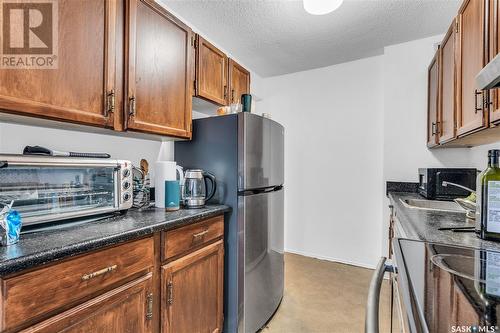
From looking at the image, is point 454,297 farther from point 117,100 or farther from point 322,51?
point 322,51

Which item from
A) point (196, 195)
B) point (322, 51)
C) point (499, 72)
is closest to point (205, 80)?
point (196, 195)

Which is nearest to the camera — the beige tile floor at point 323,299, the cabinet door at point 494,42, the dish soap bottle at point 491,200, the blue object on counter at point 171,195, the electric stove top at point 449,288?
the electric stove top at point 449,288

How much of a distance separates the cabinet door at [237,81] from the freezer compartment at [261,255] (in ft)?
3.20

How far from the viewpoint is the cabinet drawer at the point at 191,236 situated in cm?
127

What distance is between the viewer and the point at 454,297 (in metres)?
0.54

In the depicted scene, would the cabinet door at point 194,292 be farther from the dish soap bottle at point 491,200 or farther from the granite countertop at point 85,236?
the dish soap bottle at point 491,200

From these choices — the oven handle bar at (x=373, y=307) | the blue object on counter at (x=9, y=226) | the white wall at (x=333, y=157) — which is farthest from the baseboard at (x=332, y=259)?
the blue object on counter at (x=9, y=226)

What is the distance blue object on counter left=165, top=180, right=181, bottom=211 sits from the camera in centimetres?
154

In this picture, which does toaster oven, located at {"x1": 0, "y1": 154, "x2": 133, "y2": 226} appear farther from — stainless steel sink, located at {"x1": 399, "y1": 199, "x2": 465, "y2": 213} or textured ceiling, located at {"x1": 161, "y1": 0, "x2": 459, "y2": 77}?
stainless steel sink, located at {"x1": 399, "y1": 199, "x2": 465, "y2": 213}

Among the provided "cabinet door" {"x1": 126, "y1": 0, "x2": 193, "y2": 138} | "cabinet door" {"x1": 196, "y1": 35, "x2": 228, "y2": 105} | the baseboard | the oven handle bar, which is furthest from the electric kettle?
the baseboard

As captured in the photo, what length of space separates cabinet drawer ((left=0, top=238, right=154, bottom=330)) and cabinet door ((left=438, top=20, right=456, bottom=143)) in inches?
79.8

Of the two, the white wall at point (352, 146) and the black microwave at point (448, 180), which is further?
the white wall at point (352, 146)

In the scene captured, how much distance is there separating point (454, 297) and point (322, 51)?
8.81 feet

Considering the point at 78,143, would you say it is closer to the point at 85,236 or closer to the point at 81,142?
the point at 81,142
